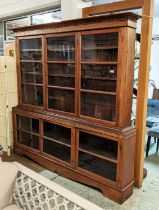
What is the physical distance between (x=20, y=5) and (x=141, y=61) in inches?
96.1

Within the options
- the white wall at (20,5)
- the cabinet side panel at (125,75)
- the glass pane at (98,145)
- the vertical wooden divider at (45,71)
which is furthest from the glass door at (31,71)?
the cabinet side panel at (125,75)

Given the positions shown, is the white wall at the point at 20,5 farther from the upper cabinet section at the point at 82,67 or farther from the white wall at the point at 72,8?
the upper cabinet section at the point at 82,67

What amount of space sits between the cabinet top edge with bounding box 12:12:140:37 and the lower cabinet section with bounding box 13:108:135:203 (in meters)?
1.11

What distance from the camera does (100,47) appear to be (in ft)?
8.25

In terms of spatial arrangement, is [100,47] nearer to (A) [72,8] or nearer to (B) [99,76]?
(B) [99,76]

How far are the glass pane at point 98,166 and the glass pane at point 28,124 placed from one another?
912mm

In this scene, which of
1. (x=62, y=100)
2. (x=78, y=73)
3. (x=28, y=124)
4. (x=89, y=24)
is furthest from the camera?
(x=28, y=124)

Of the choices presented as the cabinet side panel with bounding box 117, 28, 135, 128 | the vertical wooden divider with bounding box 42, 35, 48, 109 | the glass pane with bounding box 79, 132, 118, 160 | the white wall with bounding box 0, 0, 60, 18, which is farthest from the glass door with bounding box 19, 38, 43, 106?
the cabinet side panel with bounding box 117, 28, 135, 128

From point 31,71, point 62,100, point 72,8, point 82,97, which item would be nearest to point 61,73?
point 62,100

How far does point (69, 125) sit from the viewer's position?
278 cm

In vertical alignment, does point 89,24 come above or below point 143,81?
above

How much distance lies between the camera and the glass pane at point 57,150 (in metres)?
2.94

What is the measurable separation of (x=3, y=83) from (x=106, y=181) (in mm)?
2157

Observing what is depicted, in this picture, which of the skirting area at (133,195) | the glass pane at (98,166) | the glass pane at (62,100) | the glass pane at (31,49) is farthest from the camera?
the glass pane at (31,49)
